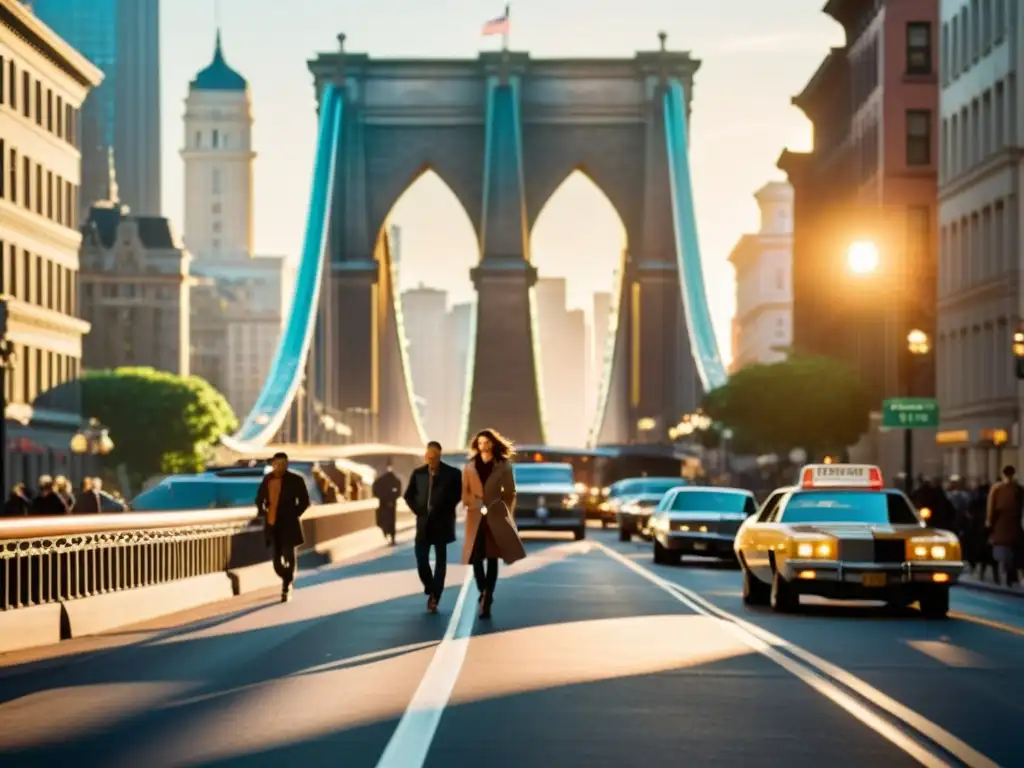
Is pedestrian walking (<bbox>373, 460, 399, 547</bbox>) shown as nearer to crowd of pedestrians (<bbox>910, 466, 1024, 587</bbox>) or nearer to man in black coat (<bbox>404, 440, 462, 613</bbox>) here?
crowd of pedestrians (<bbox>910, 466, 1024, 587</bbox>)

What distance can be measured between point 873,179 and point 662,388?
72.1 m

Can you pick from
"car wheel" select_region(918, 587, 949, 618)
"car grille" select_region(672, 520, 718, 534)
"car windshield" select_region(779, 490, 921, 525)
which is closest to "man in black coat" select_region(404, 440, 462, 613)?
"car windshield" select_region(779, 490, 921, 525)

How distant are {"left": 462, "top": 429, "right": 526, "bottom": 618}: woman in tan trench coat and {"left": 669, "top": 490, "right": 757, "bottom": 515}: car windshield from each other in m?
19.1

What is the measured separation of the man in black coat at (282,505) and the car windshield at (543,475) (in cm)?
3037

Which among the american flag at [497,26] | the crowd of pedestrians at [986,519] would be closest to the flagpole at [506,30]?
the american flag at [497,26]

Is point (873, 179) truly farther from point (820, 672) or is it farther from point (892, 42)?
point (820, 672)

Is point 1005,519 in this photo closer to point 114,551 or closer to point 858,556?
point 858,556

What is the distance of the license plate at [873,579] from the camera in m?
27.3

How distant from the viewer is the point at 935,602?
27797 mm

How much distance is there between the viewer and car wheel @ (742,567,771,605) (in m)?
29.6

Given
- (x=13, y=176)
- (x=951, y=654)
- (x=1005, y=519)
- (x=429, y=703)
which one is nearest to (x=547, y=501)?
(x=1005, y=519)

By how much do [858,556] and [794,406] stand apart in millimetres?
75660

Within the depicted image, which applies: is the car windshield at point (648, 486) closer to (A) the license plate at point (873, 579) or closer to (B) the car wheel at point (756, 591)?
(B) the car wheel at point (756, 591)

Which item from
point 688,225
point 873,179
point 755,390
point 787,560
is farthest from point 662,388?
point 787,560
